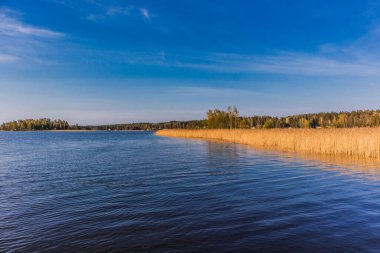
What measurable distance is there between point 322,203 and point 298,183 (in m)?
3.33

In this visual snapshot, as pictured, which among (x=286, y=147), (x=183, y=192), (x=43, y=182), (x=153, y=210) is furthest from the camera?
(x=286, y=147)

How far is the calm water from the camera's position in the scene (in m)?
6.23

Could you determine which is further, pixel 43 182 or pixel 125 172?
pixel 125 172

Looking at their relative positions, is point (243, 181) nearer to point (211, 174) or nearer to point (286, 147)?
point (211, 174)

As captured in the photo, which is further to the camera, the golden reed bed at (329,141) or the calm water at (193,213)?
the golden reed bed at (329,141)

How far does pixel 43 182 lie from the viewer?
13539 mm

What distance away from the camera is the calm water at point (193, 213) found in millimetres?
6227

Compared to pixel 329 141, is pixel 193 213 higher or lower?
lower

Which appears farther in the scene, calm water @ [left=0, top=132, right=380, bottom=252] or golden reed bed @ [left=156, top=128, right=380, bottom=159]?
golden reed bed @ [left=156, top=128, right=380, bottom=159]

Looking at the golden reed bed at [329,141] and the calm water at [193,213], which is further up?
the golden reed bed at [329,141]

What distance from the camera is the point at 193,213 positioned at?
8.34 m

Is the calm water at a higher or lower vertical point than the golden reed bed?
lower

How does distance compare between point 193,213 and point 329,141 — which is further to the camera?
point 329,141

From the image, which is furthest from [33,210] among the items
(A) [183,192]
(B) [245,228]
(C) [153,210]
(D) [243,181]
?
(D) [243,181]
